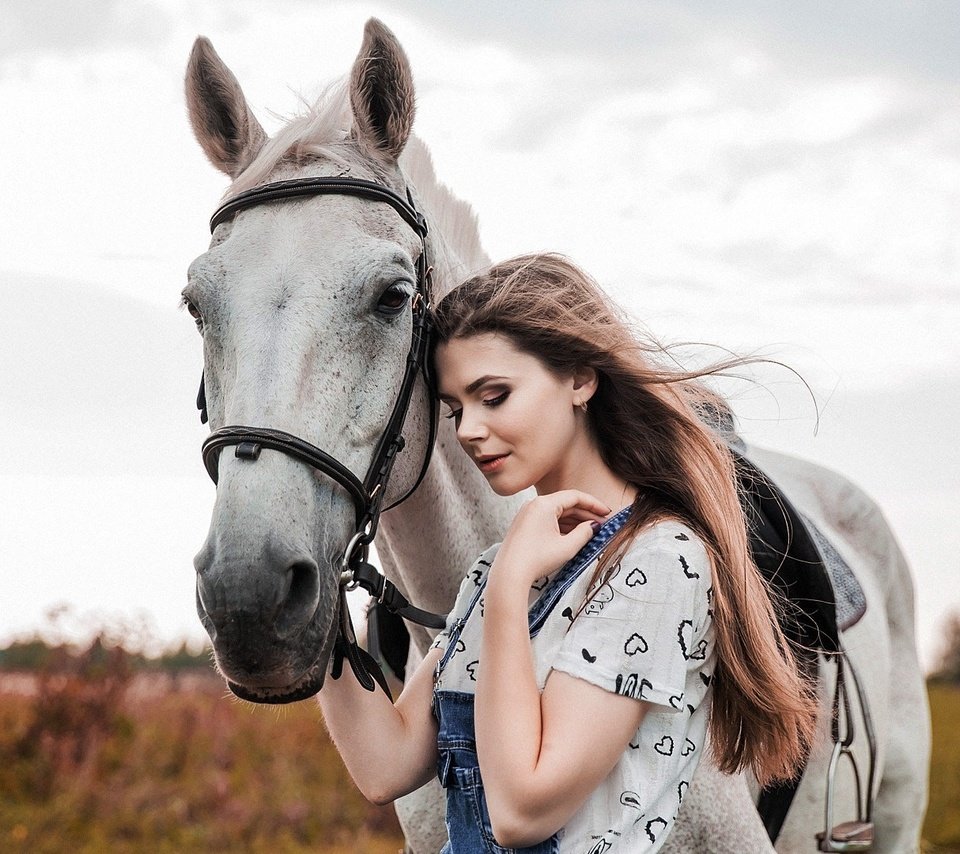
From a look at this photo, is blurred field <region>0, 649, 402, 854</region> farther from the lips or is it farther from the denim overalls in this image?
the lips

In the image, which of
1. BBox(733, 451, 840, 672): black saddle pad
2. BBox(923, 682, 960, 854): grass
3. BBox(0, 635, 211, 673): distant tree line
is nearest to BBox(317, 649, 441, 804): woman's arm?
BBox(733, 451, 840, 672): black saddle pad

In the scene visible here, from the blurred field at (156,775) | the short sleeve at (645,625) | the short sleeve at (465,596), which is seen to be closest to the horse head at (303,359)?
the short sleeve at (465,596)

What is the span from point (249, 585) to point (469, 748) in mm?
503

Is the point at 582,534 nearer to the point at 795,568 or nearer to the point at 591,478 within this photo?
the point at 591,478

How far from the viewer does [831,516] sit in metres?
4.40

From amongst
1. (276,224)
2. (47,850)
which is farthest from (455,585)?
(47,850)

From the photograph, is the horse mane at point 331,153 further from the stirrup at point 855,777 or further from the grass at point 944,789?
the grass at point 944,789

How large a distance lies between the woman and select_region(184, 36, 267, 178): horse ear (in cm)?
77

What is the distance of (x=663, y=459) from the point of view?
71.9 inches

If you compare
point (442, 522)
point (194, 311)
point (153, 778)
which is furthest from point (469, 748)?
point (153, 778)

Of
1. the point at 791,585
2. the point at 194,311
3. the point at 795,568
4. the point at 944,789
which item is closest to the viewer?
the point at 194,311

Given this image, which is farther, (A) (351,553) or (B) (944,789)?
(B) (944,789)

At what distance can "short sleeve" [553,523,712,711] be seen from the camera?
1.54 meters

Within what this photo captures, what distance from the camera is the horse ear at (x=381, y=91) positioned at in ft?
7.41
